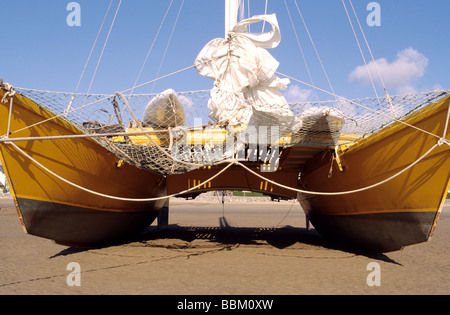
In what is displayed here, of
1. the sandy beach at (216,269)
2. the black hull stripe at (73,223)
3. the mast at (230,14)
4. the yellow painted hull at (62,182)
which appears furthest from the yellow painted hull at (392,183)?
the black hull stripe at (73,223)

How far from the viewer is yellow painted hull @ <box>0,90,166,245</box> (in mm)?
4145

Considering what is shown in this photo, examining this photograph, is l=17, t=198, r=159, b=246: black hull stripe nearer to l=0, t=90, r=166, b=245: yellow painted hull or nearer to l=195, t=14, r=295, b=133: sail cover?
l=0, t=90, r=166, b=245: yellow painted hull

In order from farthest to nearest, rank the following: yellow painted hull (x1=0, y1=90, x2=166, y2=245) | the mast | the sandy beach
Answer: the mast
yellow painted hull (x1=0, y1=90, x2=166, y2=245)
the sandy beach

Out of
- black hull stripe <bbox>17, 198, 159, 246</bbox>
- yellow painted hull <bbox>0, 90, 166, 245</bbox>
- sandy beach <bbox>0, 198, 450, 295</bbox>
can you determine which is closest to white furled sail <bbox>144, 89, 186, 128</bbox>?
yellow painted hull <bbox>0, 90, 166, 245</bbox>

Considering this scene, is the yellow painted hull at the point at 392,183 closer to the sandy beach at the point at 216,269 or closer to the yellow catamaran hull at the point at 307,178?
the yellow catamaran hull at the point at 307,178

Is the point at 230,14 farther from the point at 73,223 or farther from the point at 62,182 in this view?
the point at 73,223

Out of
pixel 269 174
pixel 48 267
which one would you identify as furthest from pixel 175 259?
pixel 269 174

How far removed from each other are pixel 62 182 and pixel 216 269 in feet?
8.18

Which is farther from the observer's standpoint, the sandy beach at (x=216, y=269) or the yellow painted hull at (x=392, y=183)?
the yellow painted hull at (x=392, y=183)

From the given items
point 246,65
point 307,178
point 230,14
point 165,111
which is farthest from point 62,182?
point 307,178

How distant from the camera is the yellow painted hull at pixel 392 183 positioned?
393cm

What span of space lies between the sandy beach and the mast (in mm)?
4301

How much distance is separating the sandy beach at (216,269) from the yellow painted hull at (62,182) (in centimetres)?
47

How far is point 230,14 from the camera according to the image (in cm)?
662
